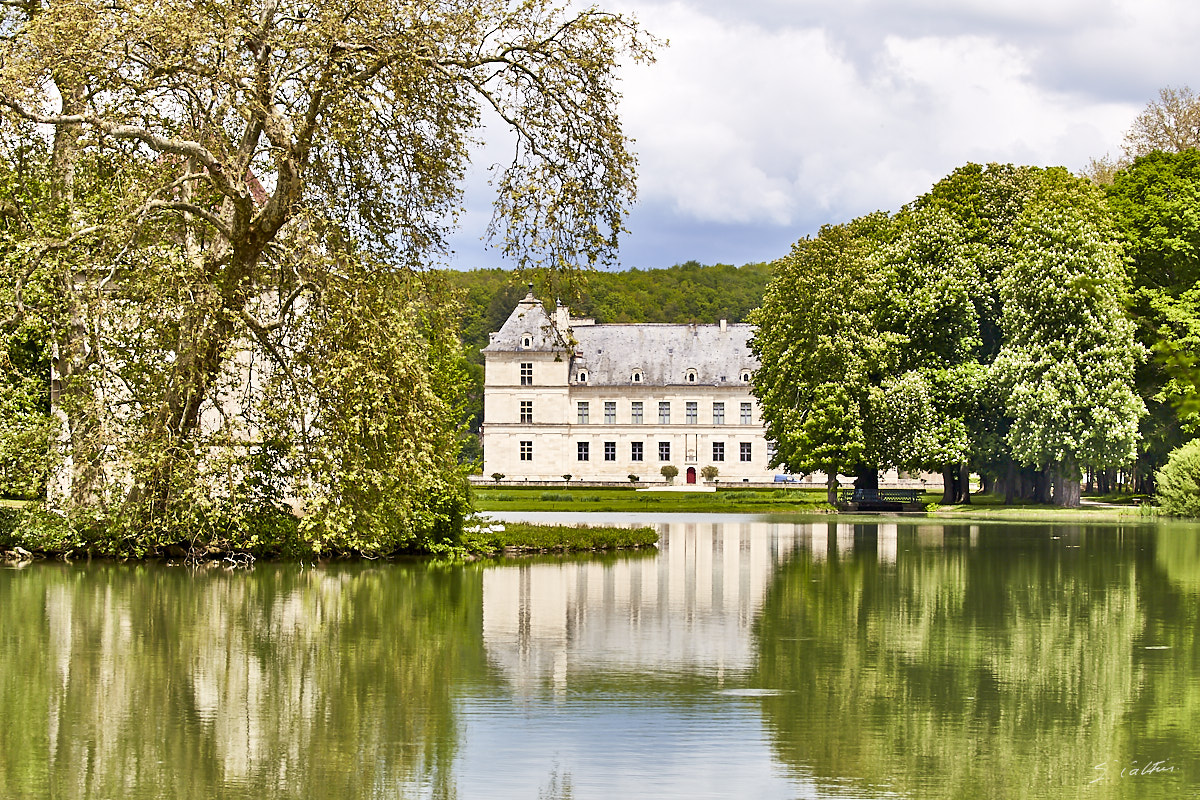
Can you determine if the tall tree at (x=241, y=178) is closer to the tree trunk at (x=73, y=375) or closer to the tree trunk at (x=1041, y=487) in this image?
the tree trunk at (x=73, y=375)

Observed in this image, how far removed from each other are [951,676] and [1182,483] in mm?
31100

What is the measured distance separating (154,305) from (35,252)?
5.30 feet

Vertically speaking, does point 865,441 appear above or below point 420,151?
below

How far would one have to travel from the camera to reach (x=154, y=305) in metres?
18.0

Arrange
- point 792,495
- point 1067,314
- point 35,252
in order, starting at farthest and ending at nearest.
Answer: point 792,495
point 1067,314
point 35,252

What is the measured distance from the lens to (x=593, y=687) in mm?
9727

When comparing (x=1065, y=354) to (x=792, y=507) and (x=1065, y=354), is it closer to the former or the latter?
(x=1065, y=354)

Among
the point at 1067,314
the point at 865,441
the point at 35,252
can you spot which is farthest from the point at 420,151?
the point at 1067,314

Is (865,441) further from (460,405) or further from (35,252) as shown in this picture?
(35,252)

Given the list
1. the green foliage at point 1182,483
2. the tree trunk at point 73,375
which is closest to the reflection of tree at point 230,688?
the tree trunk at point 73,375

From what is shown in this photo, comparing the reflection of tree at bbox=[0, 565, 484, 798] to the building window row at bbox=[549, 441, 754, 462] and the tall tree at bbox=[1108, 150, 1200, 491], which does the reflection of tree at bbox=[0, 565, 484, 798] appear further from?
the building window row at bbox=[549, 441, 754, 462]

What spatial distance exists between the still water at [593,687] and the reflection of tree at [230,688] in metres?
0.03

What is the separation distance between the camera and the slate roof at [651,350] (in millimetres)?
84688

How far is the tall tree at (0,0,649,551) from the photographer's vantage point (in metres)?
17.7
